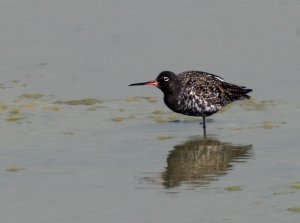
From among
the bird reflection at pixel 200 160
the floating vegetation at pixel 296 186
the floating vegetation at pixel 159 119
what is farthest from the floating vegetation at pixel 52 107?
the floating vegetation at pixel 296 186

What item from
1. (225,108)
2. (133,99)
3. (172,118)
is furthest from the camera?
(133,99)

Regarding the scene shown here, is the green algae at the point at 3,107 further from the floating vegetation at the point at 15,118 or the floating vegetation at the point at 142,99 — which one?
the floating vegetation at the point at 142,99

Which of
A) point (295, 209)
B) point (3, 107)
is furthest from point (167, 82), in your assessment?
point (295, 209)

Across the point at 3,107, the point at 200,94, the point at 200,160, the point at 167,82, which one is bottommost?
the point at 200,160

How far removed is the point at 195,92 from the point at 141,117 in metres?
1.11

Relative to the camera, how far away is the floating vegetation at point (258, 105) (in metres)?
20.5

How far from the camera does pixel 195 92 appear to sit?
20.2m

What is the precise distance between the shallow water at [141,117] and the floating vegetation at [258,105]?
35 millimetres

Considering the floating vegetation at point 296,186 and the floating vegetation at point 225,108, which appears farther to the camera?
the floating vegetation at point 225,108

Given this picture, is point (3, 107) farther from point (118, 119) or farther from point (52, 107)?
point (118, 119)

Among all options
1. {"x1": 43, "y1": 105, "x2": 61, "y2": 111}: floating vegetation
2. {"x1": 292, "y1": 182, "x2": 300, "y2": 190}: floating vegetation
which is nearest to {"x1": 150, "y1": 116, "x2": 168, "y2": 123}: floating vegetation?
{"x1": 43, "y1": 105, "x2": 61, "y2": 111}: floating vegetation

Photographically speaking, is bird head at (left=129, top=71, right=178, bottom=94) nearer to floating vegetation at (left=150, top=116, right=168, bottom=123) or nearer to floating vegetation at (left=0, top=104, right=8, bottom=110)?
floating vegetation at (left=150, top=116, right=168, bottom=123)

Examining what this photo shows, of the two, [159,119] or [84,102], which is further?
[84,102]

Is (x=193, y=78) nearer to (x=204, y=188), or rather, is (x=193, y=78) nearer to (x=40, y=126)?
(x=40, y=126)
